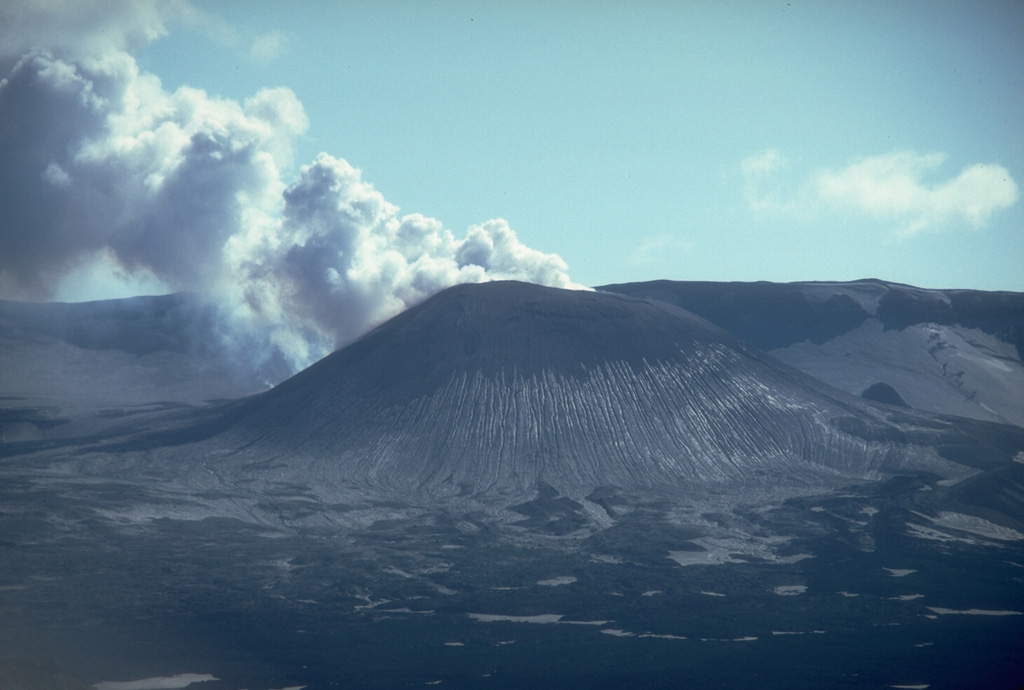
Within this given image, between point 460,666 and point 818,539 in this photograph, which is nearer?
point 460,666

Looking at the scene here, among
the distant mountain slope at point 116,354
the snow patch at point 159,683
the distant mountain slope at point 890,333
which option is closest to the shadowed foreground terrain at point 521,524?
the snow patch at point 159,683

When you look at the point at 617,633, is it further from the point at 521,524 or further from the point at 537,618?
the point at 521,524

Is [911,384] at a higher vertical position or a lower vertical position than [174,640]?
higher

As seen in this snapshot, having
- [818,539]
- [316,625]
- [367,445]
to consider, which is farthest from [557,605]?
[367,445]

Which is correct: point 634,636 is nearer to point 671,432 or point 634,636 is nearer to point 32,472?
point 671,432

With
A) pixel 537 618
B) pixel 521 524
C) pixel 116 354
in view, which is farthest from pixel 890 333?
pixel 116 354

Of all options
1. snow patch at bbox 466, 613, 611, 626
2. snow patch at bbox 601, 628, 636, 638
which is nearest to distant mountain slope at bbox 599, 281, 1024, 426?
snow patch at bbox 466, 613, 611, 626

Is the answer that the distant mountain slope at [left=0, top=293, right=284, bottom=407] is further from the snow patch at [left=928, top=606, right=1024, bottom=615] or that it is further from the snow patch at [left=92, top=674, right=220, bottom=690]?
the snow patch at [left=928, top=606, right=1024, bottom=615]
